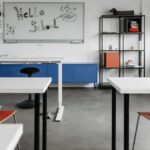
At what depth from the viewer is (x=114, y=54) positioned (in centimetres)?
678

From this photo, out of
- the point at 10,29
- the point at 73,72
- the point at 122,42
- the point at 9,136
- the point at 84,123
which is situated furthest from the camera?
the point at 122,42

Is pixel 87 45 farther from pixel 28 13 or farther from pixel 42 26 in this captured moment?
pixel 28 13

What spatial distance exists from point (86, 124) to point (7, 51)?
3.91 metres

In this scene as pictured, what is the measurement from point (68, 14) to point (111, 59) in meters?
1.57

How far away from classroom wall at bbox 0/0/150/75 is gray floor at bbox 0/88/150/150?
4.33 ft

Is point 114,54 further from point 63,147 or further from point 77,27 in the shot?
point 63,147

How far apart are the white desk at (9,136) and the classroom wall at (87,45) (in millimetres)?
6089

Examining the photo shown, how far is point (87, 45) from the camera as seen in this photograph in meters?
7.05

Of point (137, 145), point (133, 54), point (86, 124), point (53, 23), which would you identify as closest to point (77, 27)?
point (53, 23)

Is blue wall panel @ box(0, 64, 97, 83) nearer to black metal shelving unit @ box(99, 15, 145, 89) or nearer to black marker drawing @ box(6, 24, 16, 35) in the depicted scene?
black metal shelving unit @ box(99, 15, 145, 89)

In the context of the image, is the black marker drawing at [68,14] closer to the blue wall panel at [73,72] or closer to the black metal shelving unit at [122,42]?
the black metal shelving unit at [122,42]

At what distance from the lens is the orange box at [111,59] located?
22.2 ft

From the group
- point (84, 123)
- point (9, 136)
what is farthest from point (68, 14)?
point (9, 136)

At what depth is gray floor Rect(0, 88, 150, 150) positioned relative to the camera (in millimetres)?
3041
